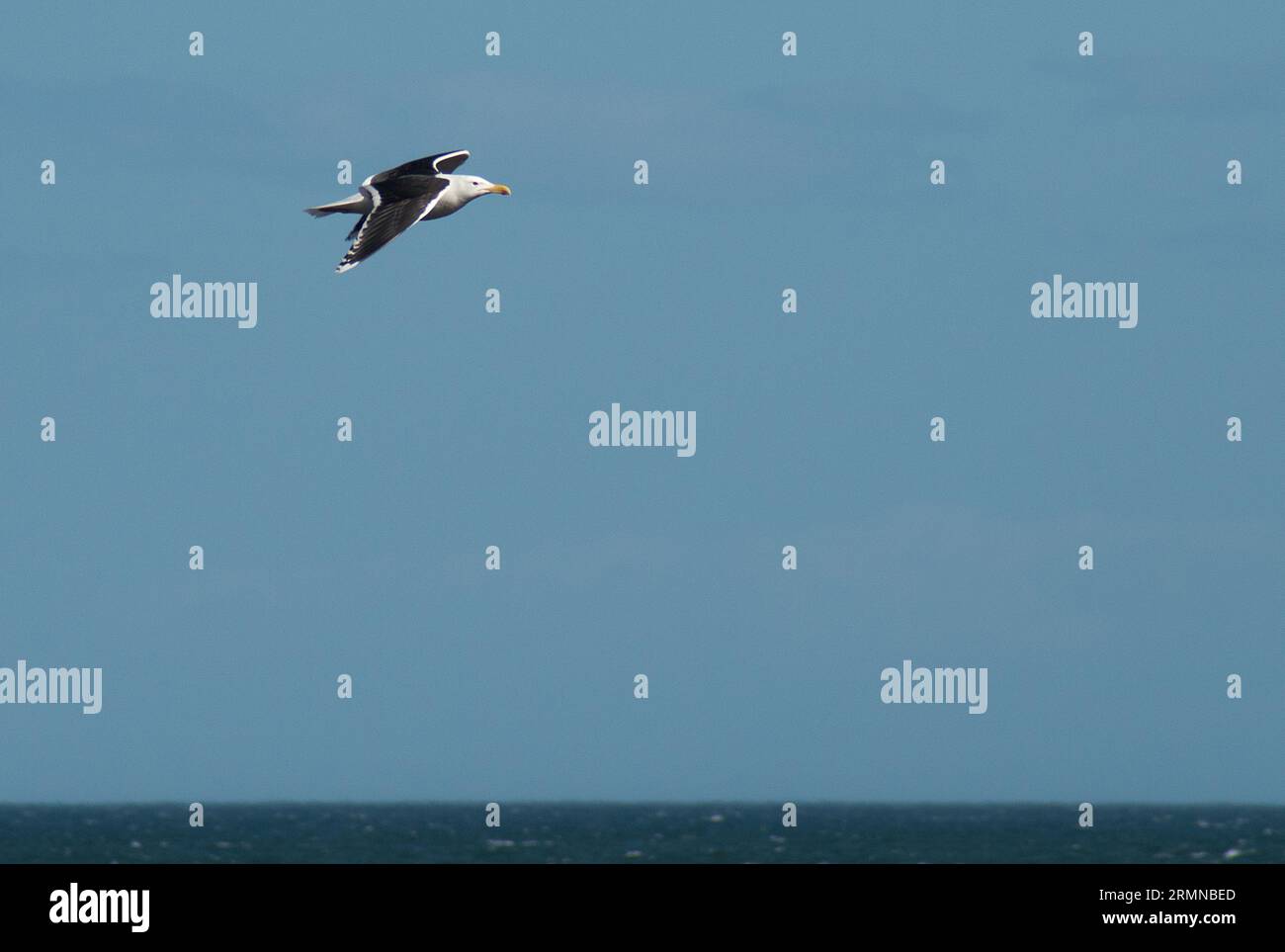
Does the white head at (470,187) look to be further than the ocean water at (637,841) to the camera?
No

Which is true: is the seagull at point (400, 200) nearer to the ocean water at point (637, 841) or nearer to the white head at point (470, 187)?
the white head at point (470, 187)

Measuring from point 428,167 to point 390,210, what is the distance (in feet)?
7.53

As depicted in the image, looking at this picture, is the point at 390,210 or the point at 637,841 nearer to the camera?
the point at 390,210

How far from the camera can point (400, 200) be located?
106 ft

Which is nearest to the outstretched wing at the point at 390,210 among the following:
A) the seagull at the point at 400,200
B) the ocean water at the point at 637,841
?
the seagull at the point at 400,200

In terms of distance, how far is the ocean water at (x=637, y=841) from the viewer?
97125mm

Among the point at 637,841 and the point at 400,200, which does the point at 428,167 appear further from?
the point at 637,841

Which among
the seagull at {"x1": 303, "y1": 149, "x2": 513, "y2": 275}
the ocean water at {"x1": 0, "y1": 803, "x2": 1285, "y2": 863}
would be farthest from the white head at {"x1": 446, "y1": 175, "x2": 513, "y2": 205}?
the ocean water at {"x1": 0, "y1": 803, "x2": 1285, "y2": 863}

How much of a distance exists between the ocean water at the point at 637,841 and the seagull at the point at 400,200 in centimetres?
5723

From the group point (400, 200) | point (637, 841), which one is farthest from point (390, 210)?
point (637, 841)

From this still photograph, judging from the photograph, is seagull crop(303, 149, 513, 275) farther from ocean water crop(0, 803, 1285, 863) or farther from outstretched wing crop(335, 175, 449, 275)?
ocean water crop(0, 803, 1285, 863)
